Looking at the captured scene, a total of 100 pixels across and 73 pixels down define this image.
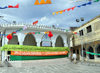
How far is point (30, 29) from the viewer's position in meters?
16.8

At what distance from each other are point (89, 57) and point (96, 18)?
6887 mm

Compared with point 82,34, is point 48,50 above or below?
below

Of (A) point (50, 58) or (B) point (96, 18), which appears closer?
(B) point (96, 18)

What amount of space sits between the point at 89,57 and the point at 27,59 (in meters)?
10.7

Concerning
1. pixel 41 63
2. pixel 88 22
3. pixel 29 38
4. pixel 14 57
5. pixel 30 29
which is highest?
pixel 88 22

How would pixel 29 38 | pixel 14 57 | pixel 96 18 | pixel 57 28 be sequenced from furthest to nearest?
pixel 29 38 < pixel 57 28 < pixel 96 18 < pixel 14 57

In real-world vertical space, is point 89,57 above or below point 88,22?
below

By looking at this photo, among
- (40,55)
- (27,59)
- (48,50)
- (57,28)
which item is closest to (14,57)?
(27,59)

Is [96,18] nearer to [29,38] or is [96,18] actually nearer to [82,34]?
[82,34]

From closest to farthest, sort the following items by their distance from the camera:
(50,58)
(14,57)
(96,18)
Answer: (14,57), (96,18), (50,58)

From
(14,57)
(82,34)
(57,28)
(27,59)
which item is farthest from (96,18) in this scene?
(14,57)

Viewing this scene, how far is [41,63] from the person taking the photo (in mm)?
15609

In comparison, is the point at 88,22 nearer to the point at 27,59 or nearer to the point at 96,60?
the point at 96,60

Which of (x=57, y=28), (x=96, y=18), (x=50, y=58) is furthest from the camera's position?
(x=57, y=28)
